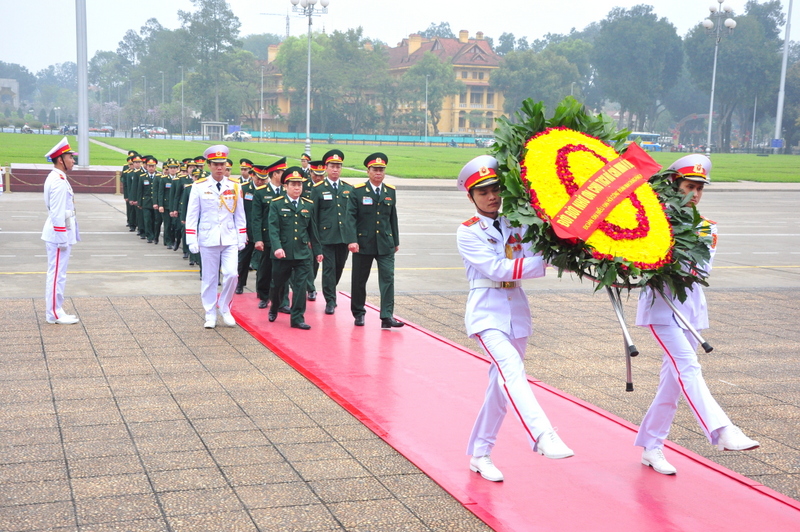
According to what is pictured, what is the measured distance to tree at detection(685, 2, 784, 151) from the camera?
9675 centimetres

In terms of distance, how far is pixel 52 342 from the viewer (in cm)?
823

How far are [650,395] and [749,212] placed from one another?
22258 mm

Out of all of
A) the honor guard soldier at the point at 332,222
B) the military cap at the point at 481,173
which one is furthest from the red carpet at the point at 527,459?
the honor guard soldier at the point at 332,222

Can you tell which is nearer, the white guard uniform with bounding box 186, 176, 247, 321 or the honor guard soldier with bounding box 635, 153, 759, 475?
the honor guard soldier with bounding box 635, 153, 759, 475

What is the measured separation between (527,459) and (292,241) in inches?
192

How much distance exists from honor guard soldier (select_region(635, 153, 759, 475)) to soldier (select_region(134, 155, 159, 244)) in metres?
13.5

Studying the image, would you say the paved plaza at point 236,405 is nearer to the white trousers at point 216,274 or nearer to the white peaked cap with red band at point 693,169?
the white trousers at point 216,274

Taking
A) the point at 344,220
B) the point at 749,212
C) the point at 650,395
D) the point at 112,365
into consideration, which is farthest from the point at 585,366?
the point at 749,212

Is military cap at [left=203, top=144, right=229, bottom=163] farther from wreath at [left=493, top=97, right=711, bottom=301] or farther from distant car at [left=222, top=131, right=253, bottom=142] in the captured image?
distant car at [left=222, top=131, right=253, bottom=142]

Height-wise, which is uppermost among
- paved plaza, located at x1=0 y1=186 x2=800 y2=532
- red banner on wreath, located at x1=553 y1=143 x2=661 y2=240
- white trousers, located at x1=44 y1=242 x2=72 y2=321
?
red banner on wreath, located at x1=553 y1=143 x2=661 y2=240

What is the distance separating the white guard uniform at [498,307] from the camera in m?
A: 4.66

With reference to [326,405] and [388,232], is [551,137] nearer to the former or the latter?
[326,405]

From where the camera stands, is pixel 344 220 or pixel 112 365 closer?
pixel 112 365

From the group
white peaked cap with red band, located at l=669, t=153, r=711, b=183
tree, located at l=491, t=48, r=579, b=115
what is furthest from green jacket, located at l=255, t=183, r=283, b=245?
tree, located at l=491, t=48, r=579, b=115
